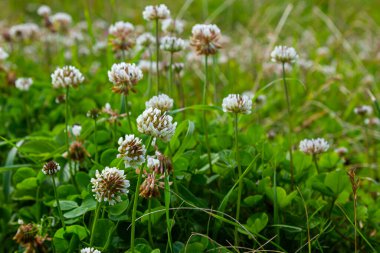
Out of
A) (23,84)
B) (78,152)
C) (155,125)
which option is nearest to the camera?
(155,125)

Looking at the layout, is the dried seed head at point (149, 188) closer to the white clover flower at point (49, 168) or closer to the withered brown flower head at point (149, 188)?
the withered brown flower head at point (149, 188)

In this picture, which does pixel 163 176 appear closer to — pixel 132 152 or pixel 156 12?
pixel 132 152

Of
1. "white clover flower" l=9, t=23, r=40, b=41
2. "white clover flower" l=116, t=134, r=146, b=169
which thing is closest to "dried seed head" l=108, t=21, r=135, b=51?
"white clover flower" l=116, t=134, r=146, b=169

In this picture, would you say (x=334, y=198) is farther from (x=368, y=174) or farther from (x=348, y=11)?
(x=348, y=11)

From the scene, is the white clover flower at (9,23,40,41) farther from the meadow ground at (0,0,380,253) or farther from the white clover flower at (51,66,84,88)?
the white clover flower at (51,66,84,88)

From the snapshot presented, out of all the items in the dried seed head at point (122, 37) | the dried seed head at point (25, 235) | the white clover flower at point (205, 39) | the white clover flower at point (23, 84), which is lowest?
the dried seed head at point (25, 235)

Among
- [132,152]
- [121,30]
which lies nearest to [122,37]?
[121,30]

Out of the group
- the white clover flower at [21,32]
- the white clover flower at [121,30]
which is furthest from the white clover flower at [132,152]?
the white clover flower at [21,32]

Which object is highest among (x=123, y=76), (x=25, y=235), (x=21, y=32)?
(x=21, y=32)
